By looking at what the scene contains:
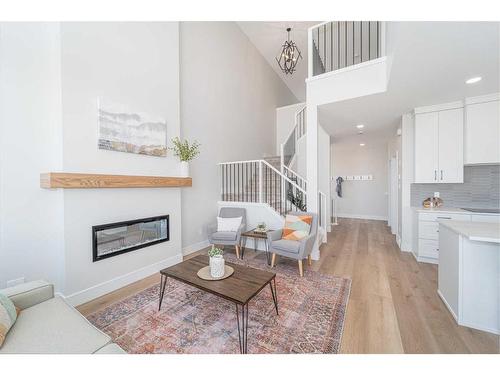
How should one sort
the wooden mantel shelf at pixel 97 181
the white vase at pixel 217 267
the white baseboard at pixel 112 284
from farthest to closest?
the white baseboard at pixel 112 284 < the wooden mantel shelf at pixel 97 181 < the white vase at pixel 217 267

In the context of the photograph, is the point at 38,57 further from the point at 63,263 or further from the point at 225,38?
the point at 225,38

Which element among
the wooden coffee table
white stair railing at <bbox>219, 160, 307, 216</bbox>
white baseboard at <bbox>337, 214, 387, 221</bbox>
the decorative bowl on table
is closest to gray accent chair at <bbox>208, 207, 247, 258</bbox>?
the decorative bowl on table

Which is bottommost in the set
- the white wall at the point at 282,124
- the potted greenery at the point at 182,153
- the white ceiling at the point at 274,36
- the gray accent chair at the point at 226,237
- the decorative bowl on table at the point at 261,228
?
the gray accent chair at the point at 226,237

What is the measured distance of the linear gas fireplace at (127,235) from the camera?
8.20 feet

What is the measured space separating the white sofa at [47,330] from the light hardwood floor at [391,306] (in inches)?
31.5

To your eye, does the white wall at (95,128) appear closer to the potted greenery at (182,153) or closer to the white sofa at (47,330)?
the potted greenery at (182,153)

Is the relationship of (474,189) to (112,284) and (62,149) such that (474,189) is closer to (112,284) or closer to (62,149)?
(112,284)

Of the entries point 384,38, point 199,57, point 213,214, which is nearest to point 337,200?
point 213,214

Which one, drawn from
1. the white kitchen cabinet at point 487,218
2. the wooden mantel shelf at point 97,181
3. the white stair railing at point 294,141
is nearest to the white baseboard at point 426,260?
the white kitchen cabinet at point 487,218

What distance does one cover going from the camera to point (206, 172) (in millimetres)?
4480

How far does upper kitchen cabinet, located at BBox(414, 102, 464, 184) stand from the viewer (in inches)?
133

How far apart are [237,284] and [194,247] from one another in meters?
2.49

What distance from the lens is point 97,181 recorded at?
2385 mm

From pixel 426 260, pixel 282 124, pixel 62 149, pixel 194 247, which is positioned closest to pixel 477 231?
pixel 426 260
